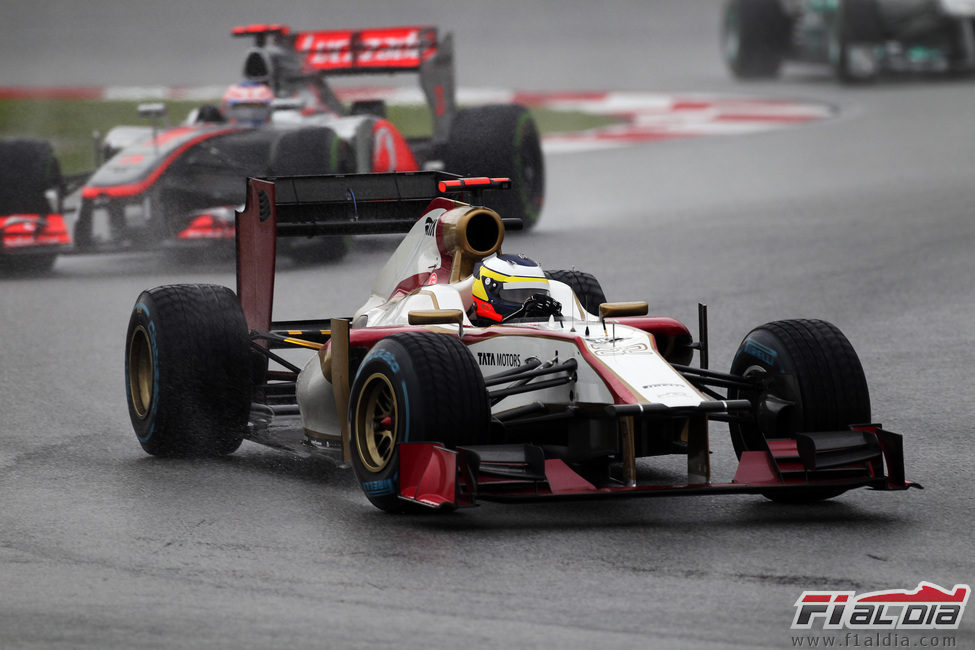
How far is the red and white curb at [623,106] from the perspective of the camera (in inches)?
902

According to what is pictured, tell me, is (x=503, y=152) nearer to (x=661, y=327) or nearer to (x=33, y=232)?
(x=33, y=232)

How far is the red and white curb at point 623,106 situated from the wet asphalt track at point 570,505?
2.62m

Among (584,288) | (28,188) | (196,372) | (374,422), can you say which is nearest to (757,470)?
(374,422)

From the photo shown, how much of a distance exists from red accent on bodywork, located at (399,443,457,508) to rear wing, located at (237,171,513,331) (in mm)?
2135

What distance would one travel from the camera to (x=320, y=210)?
888 cm

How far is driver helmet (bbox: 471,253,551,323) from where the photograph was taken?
7.61 metres

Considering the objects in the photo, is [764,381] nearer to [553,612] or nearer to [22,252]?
[553,612]

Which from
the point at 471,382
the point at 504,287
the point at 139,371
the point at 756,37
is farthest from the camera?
the point at 756,37

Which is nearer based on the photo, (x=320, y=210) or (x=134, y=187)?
(x=320, y=210)

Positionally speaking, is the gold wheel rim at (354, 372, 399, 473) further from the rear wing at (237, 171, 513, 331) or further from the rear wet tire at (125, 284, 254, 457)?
the rear wing at (237, 171, 513, 331)

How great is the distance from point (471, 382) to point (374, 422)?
2.03ft

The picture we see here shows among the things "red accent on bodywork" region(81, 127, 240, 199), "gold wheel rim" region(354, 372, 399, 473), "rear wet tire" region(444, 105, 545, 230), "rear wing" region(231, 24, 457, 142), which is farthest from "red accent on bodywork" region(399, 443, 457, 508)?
Result: "rear wing" region(231, 24, 457, 142)

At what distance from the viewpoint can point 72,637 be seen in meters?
5.36

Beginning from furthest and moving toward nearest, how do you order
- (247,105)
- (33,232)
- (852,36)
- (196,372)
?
(852,36) → (247,105) → (33,232) → (196,372)
